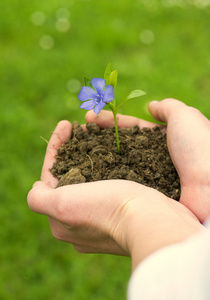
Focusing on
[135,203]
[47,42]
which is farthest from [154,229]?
[47,42]

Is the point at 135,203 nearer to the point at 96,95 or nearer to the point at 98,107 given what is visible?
the point at 98,107

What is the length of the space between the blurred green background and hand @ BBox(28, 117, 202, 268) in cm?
90

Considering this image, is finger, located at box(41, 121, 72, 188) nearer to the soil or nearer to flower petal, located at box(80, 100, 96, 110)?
the soil

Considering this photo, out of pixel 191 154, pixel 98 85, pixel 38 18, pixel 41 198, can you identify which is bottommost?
pixel 41 198

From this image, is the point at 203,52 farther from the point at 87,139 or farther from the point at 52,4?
the point at 87,139

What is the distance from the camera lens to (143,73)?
13.0 feet

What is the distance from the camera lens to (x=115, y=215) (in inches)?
60.4

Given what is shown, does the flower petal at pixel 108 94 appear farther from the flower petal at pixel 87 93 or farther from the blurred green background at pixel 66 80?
the blurred green background at pixel 66 80

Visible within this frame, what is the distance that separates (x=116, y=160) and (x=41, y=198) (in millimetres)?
435

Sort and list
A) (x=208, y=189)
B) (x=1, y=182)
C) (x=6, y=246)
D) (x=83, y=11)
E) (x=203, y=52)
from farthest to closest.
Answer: (x=83, y=11), (x=203, y=52), (x=1, y=182), (x=6, y=246), (x=208, y=189)

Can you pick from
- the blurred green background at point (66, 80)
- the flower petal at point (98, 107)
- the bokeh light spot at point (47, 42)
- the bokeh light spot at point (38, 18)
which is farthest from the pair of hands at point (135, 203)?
the bokeh light spot at point (38, 18)

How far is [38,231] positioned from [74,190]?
56.3 inches

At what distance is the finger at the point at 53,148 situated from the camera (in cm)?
194

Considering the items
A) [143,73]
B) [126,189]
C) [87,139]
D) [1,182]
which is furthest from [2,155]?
[126,189]
